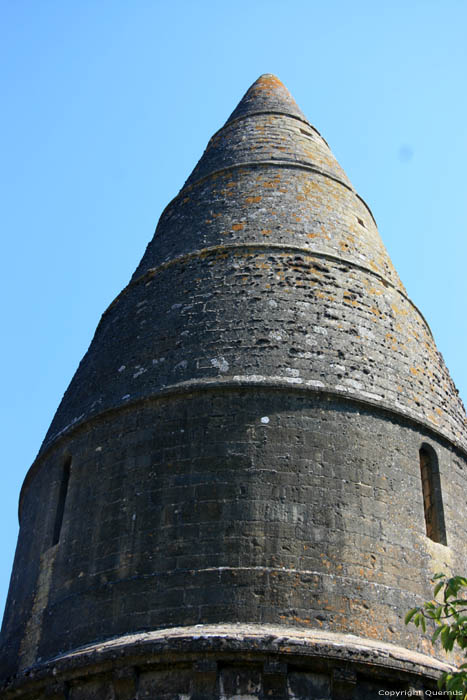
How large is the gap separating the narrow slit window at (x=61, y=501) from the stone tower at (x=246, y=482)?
0.08ft

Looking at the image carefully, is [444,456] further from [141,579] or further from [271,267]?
[141,579]

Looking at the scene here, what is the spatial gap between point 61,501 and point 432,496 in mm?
3960

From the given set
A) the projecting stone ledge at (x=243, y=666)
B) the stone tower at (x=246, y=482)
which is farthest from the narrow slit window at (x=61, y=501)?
the projecting stone ledge at (x=243, y=666)

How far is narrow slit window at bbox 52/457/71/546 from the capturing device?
391 inches

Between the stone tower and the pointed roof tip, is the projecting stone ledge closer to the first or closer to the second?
the stone tower

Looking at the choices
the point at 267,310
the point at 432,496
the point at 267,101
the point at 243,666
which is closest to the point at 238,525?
the point at 243,666

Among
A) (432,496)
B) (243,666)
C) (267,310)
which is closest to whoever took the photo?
(243,666)

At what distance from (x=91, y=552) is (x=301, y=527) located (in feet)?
6.89

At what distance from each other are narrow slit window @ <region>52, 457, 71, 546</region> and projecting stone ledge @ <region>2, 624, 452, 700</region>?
6.96 ft

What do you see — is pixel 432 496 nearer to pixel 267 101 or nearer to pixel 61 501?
pixel 61 501

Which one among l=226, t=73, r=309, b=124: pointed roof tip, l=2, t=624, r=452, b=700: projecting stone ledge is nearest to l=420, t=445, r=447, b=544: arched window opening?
l=2, t=624, r=452, b=700: projecting stone ledge

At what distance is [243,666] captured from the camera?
753 centimetres

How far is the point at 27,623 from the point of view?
948 cm

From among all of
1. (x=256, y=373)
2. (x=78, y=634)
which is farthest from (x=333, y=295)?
(x=78, y=634)
